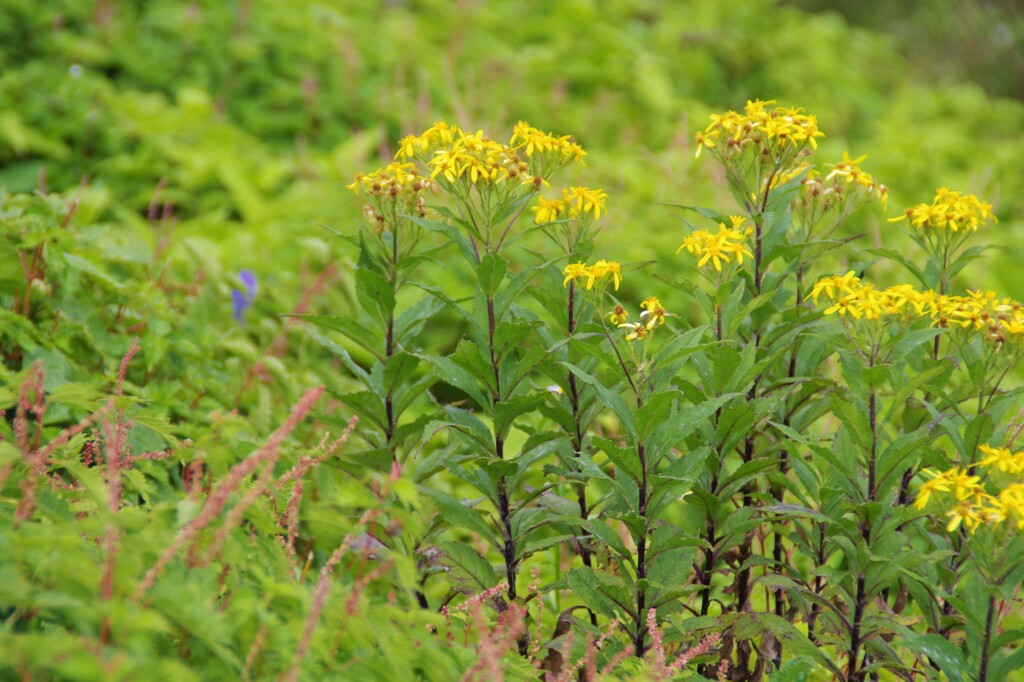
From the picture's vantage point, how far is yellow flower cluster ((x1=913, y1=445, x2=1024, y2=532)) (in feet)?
5.18

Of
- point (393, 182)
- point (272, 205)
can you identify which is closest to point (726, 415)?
point (393, 182)

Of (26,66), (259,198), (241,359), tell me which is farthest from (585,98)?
(241,359)

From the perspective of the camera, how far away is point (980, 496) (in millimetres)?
1635

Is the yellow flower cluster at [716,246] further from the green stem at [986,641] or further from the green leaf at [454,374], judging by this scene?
the green stem at [986,641]

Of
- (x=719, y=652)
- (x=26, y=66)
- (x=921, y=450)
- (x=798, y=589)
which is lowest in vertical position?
(x=719, y=652)

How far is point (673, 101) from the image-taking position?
6230 mm

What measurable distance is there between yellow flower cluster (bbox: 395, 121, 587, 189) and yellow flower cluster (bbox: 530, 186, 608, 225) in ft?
0.17

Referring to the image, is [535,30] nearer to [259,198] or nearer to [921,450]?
[259,198]

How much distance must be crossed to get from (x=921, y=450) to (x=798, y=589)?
33 cm

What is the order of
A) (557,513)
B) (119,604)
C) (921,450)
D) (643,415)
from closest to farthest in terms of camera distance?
(119,604), (643,415), (921,450), (557,513)

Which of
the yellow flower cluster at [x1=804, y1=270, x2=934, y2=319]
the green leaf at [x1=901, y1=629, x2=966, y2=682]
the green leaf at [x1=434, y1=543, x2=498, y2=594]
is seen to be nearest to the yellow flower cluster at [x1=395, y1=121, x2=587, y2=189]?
the yellow flower cluster at [x1=804, y1=270, x2=934, y2=319]

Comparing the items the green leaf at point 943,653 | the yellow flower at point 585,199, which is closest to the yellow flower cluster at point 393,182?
the yellow flower at point 585,199

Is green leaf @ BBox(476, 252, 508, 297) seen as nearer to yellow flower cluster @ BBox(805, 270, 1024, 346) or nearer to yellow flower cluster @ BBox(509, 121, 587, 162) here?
yellow flower cluster @ BBox(509, 121, 587, 162)

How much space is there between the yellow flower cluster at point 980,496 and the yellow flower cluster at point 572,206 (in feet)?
2.48
